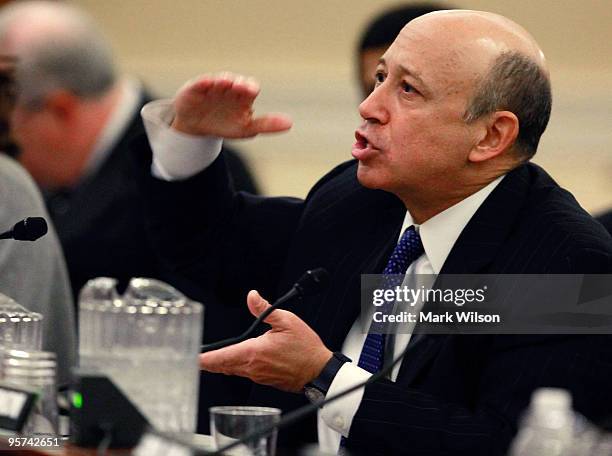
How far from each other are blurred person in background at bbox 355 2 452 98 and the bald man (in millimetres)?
1121

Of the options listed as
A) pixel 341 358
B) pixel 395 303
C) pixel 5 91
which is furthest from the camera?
pixel 5 91

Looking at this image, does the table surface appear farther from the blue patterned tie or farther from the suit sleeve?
the suit sleeve

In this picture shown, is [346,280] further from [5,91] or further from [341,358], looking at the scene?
[5,91]

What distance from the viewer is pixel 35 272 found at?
3.02 m

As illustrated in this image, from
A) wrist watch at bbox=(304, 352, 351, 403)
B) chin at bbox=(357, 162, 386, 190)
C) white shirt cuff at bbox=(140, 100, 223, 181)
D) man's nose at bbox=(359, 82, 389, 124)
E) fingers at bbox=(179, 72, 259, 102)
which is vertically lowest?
wrist watch at bbox=(304, 352, 351, 403)

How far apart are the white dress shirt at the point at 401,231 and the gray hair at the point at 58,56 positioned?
1.80m

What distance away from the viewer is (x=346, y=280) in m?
2.65

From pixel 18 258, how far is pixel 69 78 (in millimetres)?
1644

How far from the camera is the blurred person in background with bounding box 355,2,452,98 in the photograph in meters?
3.98

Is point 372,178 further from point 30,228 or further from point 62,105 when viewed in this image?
point 62,105

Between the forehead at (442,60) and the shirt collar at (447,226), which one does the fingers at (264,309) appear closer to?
the shirt collar at (447,226)

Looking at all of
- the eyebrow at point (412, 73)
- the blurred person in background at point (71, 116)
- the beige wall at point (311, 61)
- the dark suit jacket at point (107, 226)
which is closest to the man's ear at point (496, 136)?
the eyebrow at point (412, 73)

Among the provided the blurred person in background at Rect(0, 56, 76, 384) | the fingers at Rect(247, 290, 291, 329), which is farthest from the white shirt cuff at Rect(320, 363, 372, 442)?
the blurred person in background at Rect(0, 56, 76, 384)

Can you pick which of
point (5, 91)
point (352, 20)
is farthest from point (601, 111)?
point (5, 91)
